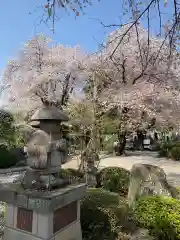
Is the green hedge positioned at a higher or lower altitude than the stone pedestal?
lower

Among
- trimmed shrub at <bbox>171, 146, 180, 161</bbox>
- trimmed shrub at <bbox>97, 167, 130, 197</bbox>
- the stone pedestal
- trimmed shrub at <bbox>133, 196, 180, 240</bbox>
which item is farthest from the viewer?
trimmed shrub at <bbox>171, 146, 180, 161</bbox>

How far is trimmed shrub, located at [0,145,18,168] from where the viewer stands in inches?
542

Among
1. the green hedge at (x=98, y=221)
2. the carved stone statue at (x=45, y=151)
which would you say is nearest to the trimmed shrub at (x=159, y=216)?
the green hedge at (x=98, y=221)

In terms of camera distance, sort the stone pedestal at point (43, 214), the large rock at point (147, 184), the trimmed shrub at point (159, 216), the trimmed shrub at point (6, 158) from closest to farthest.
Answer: the stone pedestal at point (43, 214) < the trimmed shrub at point (159, 216) < the large rock at point (147, 184) < the trimmed shrub at point (6, 158)

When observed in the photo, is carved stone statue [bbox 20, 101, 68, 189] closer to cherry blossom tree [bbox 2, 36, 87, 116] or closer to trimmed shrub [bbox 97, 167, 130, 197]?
trimmed shrub [bbox 97, 167, 130, 197]

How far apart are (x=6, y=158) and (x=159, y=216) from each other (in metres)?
11.3

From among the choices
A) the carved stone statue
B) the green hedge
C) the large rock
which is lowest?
the green hedge

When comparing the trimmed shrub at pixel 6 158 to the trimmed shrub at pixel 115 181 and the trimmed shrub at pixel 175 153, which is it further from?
the trimmed shrub at pixel 175 153

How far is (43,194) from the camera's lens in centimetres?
302

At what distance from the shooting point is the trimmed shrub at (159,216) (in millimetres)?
3996

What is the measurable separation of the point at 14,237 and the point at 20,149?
1271 cm

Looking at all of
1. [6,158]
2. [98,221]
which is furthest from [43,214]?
[6,158]

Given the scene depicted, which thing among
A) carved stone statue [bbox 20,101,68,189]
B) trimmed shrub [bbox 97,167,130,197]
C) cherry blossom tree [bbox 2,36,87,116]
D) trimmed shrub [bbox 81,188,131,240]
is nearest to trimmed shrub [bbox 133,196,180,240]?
trimmed shrub [bbox 81,188,131,240]

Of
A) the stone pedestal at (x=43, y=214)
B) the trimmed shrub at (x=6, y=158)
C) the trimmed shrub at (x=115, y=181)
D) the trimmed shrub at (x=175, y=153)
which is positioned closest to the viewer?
the stone pedestal at (x=43, y=214)
